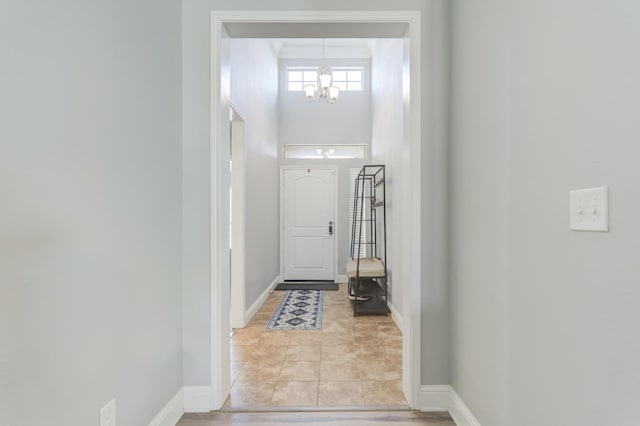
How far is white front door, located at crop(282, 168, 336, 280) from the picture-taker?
578 centimetres

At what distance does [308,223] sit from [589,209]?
505 centimetres

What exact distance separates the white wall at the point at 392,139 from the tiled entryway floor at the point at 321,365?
566 mm

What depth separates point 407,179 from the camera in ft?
6.36

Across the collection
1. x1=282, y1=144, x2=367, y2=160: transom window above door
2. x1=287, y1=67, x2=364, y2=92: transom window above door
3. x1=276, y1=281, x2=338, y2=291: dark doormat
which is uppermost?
x1=287, y1=67, x2=364, y2=92: transom window above door

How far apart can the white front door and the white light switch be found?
16.1 feet

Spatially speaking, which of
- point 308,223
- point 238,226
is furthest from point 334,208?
point 238,226

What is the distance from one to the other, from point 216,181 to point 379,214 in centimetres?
329

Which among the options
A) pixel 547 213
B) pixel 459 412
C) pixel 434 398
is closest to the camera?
pixel 547 213

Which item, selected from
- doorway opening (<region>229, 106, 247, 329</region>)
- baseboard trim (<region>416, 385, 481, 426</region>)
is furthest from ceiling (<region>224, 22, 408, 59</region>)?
baseboard trim (<region>416, 385, 481, 426</region>)
